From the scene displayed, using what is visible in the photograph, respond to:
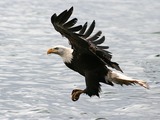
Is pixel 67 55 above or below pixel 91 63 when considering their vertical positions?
above

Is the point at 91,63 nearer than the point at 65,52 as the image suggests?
Yes

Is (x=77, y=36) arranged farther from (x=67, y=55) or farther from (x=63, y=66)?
(x=63, y=66)

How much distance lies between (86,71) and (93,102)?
3.92m

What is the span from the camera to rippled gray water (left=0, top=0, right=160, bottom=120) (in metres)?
15.4

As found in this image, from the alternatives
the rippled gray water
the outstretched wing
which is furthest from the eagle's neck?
the rippled gray water

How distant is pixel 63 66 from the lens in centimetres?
1878

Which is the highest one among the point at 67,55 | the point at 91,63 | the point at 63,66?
the point at 63,66

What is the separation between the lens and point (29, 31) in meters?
22.7

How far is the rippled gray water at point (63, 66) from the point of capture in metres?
15.4

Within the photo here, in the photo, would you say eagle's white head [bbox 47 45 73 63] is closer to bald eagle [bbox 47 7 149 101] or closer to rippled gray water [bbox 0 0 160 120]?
bald eagle [bbox 47 7 149 101]

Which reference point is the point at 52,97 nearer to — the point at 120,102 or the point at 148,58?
the point at 120,102

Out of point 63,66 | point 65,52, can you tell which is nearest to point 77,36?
point 65,52

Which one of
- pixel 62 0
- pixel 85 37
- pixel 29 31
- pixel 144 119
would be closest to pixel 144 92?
pixel 144 119

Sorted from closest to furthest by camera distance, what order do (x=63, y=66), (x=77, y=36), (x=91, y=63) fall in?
(x=77, y=36)
(x=91, y=63)
(x=63, y=66)
